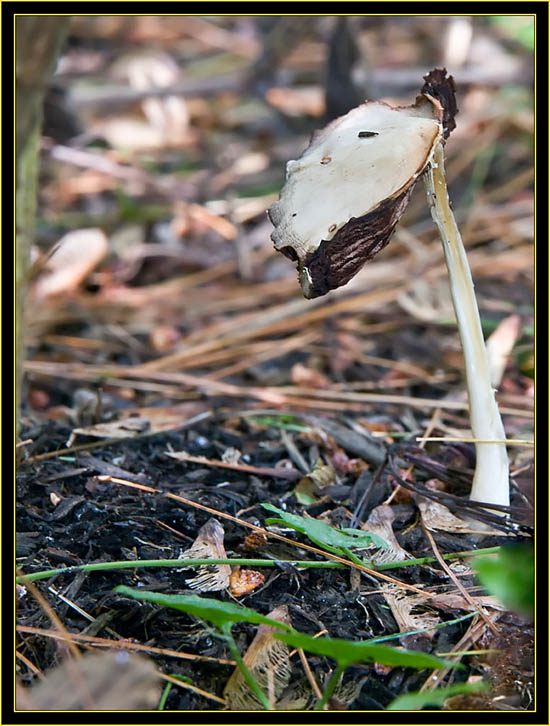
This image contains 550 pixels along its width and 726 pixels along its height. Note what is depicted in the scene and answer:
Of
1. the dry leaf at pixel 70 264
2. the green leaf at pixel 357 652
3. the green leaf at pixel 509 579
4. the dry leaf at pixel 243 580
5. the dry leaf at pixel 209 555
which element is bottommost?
the dry leaf at pixel 243 580

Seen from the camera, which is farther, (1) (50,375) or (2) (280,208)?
(1) (50,375)

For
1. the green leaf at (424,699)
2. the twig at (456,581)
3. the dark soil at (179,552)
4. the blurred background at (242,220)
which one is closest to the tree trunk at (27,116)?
the blurred background at (242,220)

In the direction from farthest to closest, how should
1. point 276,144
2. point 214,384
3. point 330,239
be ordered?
Answer: point 276,144, point 214,384, point 330,239

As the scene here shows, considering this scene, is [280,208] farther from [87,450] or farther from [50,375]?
[50,375]

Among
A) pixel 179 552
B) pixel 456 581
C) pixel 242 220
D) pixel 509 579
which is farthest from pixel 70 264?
pixel 509 579

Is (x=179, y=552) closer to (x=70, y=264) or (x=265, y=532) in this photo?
(x=265, y=532)

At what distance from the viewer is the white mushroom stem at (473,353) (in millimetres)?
1371

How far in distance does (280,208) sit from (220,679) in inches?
29.1

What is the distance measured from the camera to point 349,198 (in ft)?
3.92

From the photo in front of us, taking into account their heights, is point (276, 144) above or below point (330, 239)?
above

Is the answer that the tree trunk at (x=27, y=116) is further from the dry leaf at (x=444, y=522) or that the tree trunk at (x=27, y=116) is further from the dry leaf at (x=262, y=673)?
the dry leaf at (x=444, y=522)

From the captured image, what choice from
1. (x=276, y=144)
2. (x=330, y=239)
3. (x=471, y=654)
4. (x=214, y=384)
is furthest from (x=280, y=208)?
(x=276, y=144)

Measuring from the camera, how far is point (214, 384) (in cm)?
218

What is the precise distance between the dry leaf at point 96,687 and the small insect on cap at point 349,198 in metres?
0.61
